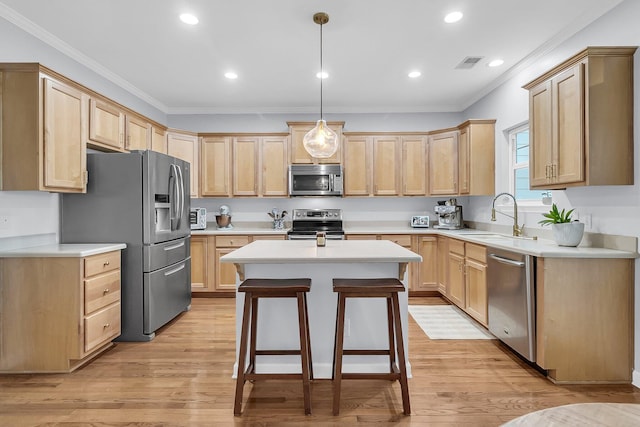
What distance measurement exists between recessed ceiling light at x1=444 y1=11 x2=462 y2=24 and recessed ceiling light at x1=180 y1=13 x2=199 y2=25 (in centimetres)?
202

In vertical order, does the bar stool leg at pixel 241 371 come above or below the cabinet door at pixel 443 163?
below

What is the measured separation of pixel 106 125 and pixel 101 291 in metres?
1.62

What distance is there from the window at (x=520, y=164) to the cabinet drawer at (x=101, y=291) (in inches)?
165

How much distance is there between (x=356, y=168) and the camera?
5.07 meters

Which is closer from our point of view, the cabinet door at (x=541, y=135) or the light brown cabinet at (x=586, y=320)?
the light brown cabinet at (x=586, y=320)

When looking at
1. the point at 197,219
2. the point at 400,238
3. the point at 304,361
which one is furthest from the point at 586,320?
the point at 197,219

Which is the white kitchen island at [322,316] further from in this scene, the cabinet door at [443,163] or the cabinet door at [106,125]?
the cabinet door at [443,163]

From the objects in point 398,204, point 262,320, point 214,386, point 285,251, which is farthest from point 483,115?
point 214,386

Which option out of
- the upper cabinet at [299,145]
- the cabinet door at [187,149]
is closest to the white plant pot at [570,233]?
the upper cabinet at [299,145]

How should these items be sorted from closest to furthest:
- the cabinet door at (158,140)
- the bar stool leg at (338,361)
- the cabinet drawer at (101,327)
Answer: the bar stool leg at (338,361) → the cabinet drawer at (101,327) → the cabinet door at (158,140)

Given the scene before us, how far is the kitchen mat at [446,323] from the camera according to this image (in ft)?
11.1

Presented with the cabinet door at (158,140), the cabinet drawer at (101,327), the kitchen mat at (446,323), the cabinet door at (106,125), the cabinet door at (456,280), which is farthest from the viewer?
the cabinet door at (158,140)

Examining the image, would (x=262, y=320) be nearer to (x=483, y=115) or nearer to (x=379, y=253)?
(x=379, y=253)

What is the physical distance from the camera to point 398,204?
5.39 metres
